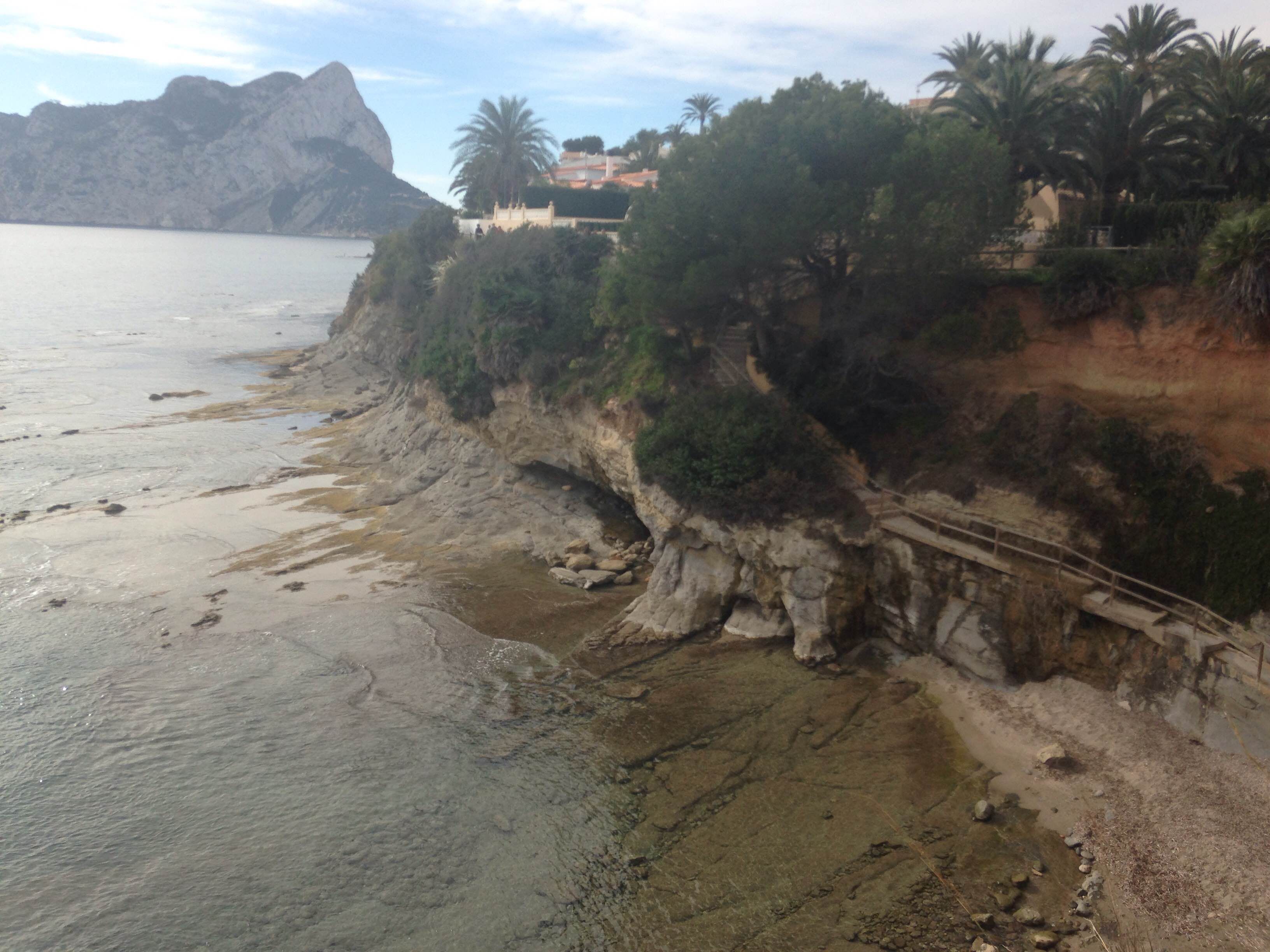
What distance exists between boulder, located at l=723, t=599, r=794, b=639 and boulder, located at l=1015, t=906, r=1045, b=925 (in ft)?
29.1

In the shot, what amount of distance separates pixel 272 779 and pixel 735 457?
1284 cm

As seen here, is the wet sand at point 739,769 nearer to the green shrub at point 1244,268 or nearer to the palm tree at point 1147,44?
the green shrub at point 1244,268

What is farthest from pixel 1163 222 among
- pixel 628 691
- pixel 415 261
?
pixel 415 261

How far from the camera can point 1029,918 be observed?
12328 mm

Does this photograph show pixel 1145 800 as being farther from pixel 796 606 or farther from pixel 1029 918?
pixel 796 606

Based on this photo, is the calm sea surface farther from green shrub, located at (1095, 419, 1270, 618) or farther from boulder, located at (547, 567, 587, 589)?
green shrub, located at (1095, 419, 1270, 618)

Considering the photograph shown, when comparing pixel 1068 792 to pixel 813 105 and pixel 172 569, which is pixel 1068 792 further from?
pixel 172 569

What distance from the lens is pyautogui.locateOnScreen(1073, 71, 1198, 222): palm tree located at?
2508cm

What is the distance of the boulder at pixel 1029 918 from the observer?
1230cm

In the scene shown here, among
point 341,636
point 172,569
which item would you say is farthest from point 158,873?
point 172,569

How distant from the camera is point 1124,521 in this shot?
1822cm

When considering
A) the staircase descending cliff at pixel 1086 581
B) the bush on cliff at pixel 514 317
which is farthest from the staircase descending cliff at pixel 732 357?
the bush on cliff at pixel 514 317

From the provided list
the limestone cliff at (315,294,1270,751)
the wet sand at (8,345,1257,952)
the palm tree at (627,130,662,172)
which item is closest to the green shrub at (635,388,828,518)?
the limestone cliff at (315,294,1270,751)

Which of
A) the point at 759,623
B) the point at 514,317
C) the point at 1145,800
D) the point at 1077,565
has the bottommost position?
the point at 759,623
